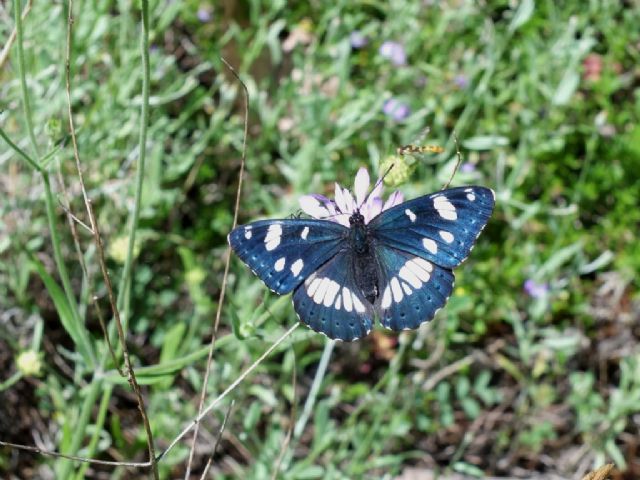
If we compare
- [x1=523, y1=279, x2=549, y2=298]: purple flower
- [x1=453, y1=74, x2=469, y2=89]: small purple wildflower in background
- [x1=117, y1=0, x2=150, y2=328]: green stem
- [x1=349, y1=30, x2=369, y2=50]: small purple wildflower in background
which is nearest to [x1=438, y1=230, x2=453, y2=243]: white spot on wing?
[x1=117, y1=0, x2=150, y2=328]: green stem

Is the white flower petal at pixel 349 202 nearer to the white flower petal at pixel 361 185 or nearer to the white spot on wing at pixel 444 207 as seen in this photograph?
the white flower petal at pixel 361 185

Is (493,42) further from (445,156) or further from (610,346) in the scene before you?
(610,346)

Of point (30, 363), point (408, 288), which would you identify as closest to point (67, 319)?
point (30, 363)

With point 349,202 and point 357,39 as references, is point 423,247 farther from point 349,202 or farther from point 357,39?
point 357,39

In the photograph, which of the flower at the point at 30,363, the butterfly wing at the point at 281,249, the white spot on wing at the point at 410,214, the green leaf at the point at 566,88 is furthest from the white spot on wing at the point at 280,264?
the green leaf at the point at 566,88

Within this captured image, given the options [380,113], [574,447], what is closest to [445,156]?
[380,113]
